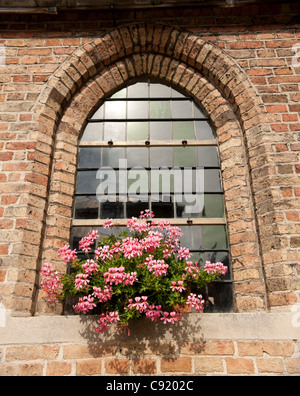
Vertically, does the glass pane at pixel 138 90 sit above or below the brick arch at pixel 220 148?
above

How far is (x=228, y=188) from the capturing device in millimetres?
3035

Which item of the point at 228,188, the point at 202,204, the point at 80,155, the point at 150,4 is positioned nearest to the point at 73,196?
the point at 80,155

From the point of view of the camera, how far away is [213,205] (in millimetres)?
3068

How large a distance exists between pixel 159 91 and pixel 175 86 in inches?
7.2

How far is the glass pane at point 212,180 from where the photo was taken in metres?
3.14

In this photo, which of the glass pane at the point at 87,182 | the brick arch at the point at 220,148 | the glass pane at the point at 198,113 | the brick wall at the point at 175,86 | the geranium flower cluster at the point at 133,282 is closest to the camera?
the geranium flower cluster at the point at 133,282

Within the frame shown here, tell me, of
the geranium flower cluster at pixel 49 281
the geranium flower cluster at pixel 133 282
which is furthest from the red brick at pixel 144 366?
the geranium flower cluster at pixel 49 281

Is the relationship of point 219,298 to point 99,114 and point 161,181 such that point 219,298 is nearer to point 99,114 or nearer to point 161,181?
point 161,181

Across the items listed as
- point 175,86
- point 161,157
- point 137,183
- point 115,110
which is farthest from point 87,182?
point 175,86

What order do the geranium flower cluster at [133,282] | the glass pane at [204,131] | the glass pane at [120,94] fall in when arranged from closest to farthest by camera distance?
the geranium flower cluster at [133,282], the glass pane at [204,131], the glass pane at [120,94]

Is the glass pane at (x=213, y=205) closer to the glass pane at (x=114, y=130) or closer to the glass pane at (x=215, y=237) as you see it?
the glass pane at (x=215, y=237)

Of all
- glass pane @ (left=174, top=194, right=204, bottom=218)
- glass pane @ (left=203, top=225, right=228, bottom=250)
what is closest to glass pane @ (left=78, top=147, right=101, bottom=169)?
glass pane @ (left=174, top=194, right=204, bottom=218)

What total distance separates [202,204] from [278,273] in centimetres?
89

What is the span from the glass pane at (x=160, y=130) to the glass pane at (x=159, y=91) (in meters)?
0.34
